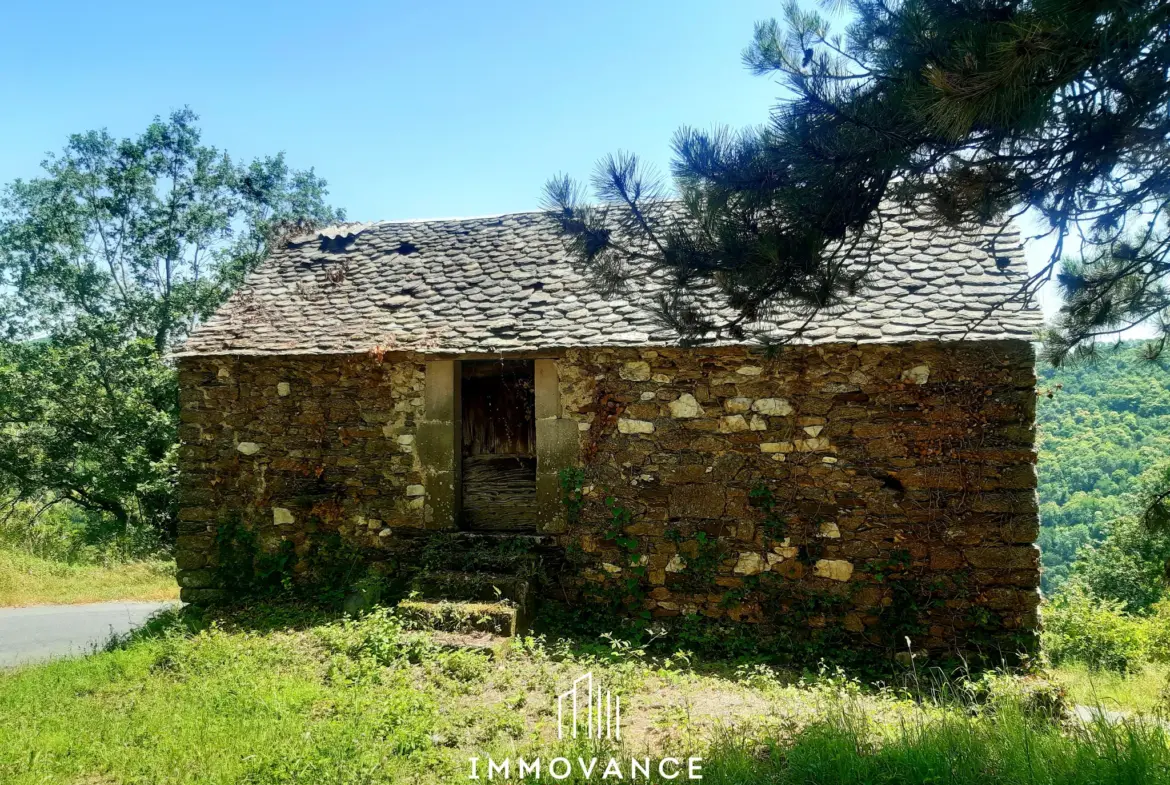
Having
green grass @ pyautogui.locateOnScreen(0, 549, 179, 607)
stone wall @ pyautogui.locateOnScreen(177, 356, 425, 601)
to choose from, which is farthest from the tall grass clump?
green grass @ pyautogui.locateOnScreen(0, 549, 179, 607)

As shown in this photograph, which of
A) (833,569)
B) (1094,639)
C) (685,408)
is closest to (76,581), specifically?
(685,408)

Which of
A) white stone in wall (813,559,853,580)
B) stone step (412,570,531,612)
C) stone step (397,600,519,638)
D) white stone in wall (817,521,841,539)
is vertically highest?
white stone in wall (817,521,841,539)

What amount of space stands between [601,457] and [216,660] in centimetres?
373

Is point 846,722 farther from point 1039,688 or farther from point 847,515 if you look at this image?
point 847,515

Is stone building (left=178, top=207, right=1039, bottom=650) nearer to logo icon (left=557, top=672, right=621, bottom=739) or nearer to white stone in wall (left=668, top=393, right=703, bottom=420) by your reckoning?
white stone in wall (left=668, top=393, right=703, bottom=420)

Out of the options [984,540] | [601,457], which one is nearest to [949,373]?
[984,540]

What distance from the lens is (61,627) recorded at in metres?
8.62

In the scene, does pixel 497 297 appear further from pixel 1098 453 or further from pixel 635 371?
pixel 1098 453

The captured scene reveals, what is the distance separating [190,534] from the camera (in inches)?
314

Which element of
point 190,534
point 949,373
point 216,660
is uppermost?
point 949,373

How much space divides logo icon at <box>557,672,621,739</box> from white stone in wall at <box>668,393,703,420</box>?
264 centimetres

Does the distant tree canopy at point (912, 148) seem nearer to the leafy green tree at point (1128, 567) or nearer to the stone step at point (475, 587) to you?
the stone step at point (475, 587)

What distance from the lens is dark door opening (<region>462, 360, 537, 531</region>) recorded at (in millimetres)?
8023

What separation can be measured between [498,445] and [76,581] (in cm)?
811
